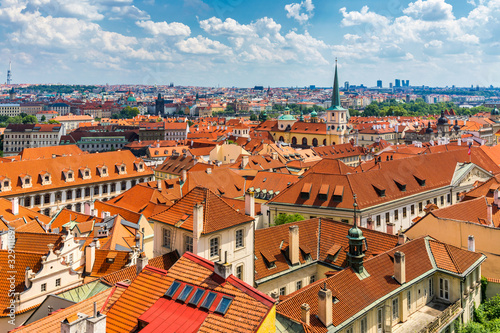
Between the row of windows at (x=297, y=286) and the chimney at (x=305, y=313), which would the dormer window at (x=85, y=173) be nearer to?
the row of windows at (x=297, y=286)

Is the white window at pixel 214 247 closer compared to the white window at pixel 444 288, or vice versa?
the white window at pixel 214 247

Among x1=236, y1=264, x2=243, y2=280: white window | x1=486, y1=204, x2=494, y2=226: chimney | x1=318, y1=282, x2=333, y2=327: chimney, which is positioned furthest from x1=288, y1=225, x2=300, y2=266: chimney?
x1=486, y1=204, x2=494, y2=226: chimney

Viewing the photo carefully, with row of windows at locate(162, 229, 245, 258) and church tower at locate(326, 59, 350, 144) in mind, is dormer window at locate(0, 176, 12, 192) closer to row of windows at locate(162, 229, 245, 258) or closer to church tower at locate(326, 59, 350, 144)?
row of windows at locate(162, 229, 245, 258)

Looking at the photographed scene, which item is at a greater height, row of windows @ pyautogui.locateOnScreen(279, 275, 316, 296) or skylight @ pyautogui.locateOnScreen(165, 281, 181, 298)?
skylight @ pyautogui.locateOnScreen(165, 281, 181, 298)

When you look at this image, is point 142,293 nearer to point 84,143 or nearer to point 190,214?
point 190,214

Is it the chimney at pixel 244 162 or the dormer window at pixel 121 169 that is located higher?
the chimney at pixel 244 162

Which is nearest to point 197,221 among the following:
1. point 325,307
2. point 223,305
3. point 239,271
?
point 239,271

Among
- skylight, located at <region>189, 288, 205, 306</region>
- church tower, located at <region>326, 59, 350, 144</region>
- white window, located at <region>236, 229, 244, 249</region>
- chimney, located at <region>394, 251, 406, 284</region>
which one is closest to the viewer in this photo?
skylight, located at <region>189, 288, 205, 306</region>

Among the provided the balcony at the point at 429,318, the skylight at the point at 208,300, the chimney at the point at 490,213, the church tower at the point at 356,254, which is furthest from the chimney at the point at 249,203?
the chimney at the point at 490,213
